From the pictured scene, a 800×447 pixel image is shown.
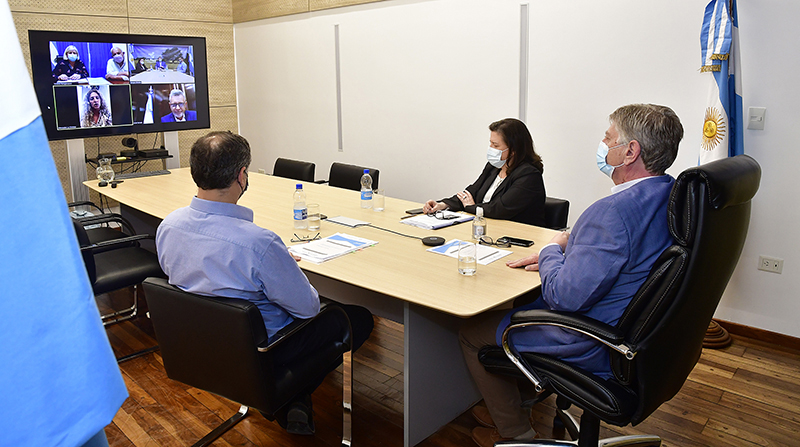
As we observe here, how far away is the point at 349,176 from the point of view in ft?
15.4

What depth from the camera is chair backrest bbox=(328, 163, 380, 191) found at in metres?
4.53

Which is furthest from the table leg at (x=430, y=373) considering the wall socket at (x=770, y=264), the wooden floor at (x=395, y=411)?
the wall socket at (x=770, y=264)

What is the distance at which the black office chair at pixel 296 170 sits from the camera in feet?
16.5

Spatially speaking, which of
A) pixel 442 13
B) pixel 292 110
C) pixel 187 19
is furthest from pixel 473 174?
pixel 187 19

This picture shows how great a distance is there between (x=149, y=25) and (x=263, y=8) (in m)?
1.28

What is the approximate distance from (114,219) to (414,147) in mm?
2734

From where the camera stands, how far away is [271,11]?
682 cm

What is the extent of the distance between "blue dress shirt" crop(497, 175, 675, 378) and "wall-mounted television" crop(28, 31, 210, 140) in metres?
4.82

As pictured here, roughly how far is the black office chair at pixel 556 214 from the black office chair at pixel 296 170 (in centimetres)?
212

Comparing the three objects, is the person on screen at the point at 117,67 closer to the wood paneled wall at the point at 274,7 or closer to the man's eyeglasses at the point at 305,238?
the wood paneled wall at the point at 274,7

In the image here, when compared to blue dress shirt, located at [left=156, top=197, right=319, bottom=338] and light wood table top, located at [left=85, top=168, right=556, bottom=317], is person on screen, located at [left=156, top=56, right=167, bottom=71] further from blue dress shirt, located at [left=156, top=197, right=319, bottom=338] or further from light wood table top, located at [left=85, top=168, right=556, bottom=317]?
blue dress shirt, located at [left=156, top=197, right=319, bottom=338]

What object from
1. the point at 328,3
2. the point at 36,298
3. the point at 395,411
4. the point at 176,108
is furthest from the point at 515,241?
the point at 176,108

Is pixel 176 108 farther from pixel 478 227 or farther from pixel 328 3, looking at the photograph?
pixel 478 227

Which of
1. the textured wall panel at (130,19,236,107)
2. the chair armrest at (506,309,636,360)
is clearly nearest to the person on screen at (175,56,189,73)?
the textured wall panel at (130,19,236,107)
